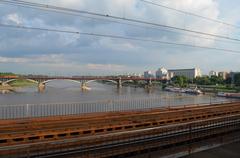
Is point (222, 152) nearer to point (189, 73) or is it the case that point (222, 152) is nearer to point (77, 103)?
point (77, 103)

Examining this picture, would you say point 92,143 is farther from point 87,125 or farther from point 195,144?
point 87,125

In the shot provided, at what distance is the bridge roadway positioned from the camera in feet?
22.9

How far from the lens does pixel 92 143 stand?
775 centimetres

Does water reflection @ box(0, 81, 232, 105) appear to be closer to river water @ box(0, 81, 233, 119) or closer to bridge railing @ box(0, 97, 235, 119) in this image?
river water @ box(0, 81, 233, 119)

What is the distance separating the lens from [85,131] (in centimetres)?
1180

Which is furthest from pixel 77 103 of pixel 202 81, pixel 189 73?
pixel 189 73

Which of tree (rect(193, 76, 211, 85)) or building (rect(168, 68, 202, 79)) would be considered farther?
building (rect(168, 68, 202, 79))

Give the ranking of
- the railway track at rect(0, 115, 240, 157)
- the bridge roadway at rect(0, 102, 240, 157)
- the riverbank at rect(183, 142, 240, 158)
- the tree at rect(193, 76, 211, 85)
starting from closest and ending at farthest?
the railway track at rect(0, 115, 240, 157), the bridge roadway at rect(0, 102, 240, 157), the riverbank at rect(183, 142, 240, 158), the tree at rect(193, 76, 211, 85)

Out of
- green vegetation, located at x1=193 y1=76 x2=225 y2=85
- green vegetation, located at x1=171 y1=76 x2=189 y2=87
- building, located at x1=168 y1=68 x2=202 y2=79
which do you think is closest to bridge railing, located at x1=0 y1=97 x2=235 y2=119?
green vegetation, located at x1=171 y1=76 x2=189 y2=87

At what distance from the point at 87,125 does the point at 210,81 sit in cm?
9587

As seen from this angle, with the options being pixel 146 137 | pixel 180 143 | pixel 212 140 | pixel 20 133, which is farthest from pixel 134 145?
pixel 20 133

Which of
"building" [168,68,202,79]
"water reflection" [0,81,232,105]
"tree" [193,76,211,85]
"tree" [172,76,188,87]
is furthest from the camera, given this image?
"building" [168,68,202,79]

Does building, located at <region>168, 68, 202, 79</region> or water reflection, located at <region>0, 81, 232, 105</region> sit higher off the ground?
building, located at <region>168, 68, 202, 79</region>

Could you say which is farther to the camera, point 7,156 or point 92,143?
point 92,143
